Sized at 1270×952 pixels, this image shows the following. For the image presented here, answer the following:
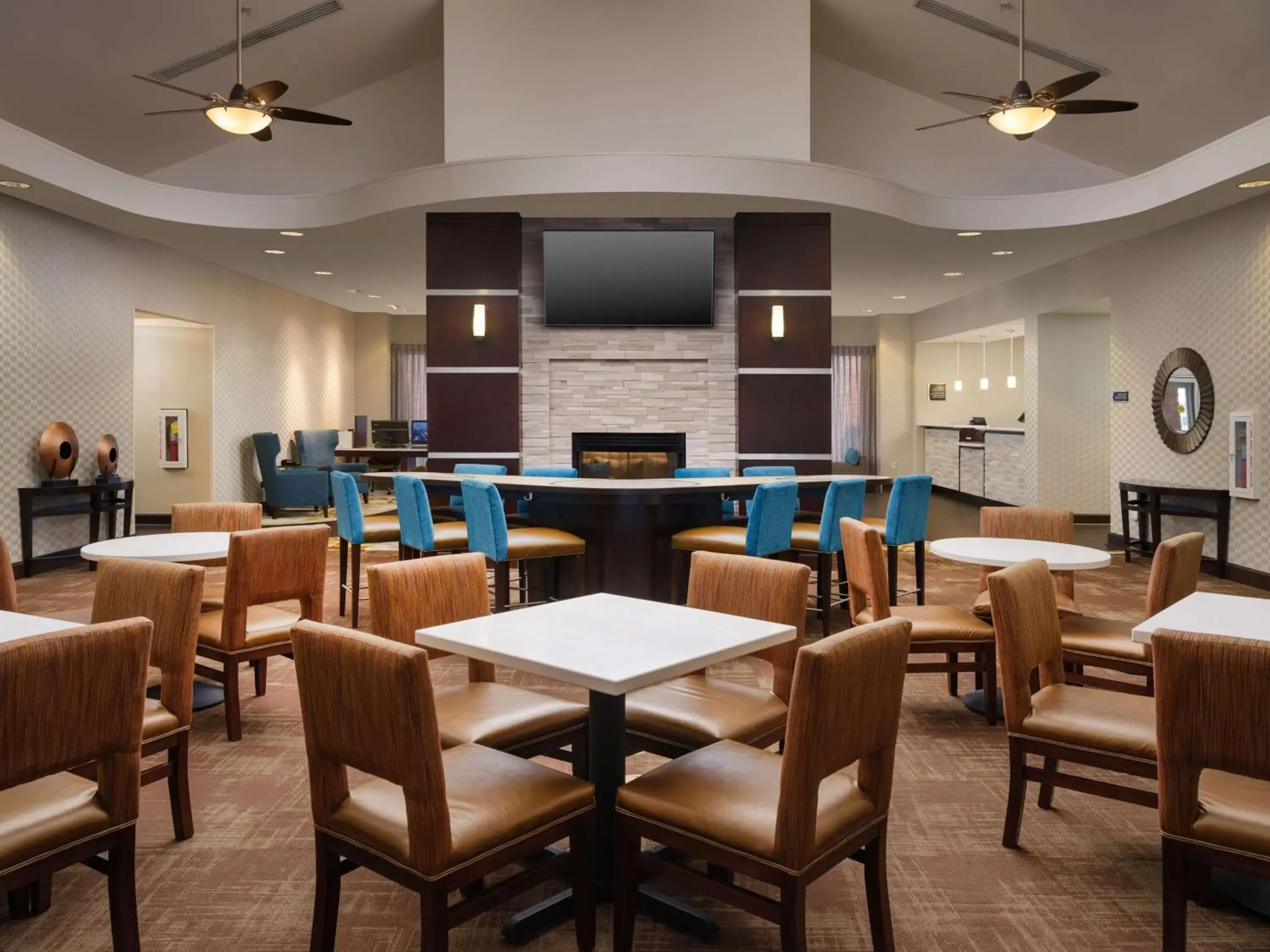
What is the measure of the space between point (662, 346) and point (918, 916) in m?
6.21

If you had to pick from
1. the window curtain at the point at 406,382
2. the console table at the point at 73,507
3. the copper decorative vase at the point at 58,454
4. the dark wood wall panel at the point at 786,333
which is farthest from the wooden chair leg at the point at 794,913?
the window curtain at the point at 406,382

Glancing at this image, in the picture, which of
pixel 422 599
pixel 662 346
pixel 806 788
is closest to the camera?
pixel 806 788

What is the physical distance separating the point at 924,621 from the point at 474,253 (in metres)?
5.43

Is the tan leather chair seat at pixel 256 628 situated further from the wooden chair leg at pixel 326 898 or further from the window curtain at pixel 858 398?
the window curtain at pixel 858 398

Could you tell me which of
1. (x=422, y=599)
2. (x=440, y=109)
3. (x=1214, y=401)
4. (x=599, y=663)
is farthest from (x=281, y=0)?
(x=1214, y=401)

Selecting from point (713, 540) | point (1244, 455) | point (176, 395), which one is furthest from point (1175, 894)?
point (176, 395)

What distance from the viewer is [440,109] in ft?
32.8

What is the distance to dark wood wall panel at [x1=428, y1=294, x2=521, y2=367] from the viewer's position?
795 cm

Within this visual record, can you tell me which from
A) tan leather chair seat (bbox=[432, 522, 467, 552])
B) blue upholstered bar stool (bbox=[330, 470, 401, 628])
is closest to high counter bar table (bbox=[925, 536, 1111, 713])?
tan leather chair seat (bbox=[432, 522, 467, 552])

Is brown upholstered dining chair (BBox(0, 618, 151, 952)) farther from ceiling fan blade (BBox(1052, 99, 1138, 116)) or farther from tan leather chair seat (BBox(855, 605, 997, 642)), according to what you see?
ceiling fan blade (BBox(1052, 99, 1138, 116))

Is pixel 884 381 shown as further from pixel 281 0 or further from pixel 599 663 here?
pixel 599 663

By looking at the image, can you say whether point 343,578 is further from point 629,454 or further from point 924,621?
point 924,621

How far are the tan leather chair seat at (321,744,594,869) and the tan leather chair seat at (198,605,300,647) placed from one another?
1739mm

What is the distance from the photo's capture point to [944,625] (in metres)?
3.88
